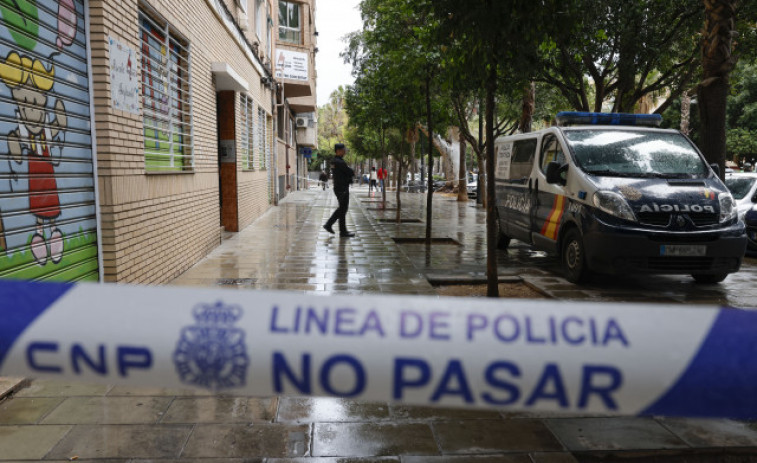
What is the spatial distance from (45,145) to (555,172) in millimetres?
5908

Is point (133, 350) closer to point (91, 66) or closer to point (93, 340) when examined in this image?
point (93, 340)

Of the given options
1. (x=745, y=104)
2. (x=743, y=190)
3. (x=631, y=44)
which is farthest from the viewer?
(x=745, y=104)

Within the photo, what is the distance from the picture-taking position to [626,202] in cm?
678

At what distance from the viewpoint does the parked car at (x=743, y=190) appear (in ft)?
34.6

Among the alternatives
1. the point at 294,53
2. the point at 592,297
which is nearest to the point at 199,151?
the point at 592,297

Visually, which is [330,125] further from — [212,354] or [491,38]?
[212,354]

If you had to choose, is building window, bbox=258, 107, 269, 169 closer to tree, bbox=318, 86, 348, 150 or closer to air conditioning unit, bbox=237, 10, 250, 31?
air conditioning unit, bbox=237, 10, 250, 31

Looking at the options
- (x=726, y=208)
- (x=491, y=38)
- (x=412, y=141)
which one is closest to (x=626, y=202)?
(x=726, y=208)

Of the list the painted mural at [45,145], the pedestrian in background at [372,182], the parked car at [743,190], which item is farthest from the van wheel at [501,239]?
the pedestrian in background at [372,182]

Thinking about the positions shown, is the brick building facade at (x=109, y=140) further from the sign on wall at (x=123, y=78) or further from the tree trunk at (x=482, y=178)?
the tree trunk at (x=482, y=178)

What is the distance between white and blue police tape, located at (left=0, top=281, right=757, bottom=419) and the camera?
5.03 feet

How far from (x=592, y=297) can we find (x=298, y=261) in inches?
171

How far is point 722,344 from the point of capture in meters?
1.53

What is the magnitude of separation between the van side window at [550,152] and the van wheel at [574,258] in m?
1.11
